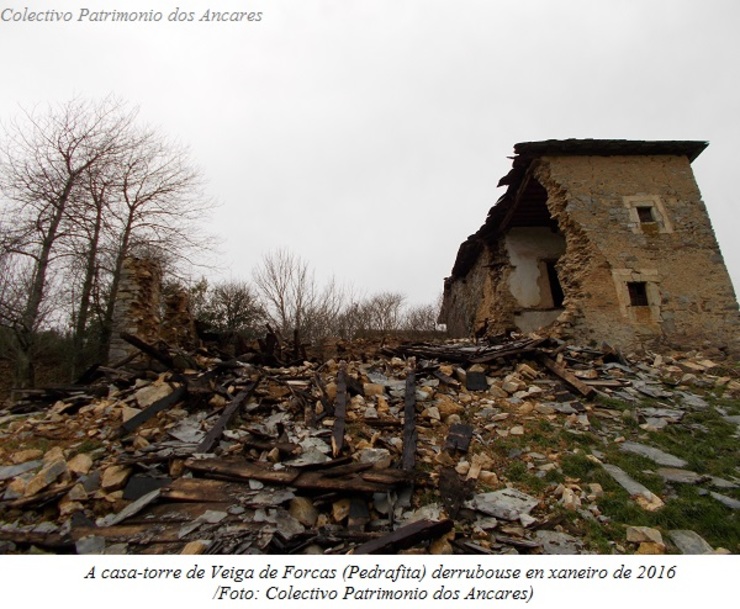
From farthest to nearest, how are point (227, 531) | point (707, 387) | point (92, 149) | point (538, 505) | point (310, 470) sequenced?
point (92, 149) → point (707, 387) → point (310, 470) → point (538, 505) → point (227, 531)

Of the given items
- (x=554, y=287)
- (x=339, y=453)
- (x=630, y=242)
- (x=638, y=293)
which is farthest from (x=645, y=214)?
(x=339, y=453)

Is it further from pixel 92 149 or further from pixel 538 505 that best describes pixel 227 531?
pixel 92 149

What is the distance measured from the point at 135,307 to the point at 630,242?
11.4m

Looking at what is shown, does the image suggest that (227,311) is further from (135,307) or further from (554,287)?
(554,287)

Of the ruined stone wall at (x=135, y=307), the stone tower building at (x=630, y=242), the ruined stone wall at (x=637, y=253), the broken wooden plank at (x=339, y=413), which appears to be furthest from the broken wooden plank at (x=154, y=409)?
the ruined stone wall at (x=637, y=253)

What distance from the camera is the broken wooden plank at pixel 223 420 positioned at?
4.05m

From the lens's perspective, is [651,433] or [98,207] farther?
[98,207]

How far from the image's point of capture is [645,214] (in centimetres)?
850

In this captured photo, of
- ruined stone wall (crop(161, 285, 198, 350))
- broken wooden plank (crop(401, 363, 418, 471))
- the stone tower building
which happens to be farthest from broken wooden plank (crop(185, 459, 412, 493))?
the stone tower building

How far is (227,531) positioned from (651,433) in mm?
5188

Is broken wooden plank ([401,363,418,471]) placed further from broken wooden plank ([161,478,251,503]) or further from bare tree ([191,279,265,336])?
bare tree ([191,279,265,336])

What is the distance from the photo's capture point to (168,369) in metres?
6.14
